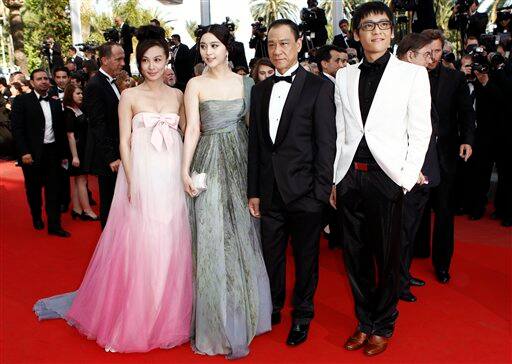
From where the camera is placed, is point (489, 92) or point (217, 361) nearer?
point (217, 361)

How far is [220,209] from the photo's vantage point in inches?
119

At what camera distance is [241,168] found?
311 centimetres

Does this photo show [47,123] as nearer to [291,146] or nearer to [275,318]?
[275,318]

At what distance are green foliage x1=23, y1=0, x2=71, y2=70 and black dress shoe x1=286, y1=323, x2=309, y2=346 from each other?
2995cm

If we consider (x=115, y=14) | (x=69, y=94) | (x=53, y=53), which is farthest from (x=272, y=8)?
(x=69, y=94)

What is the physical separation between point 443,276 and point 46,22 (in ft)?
102

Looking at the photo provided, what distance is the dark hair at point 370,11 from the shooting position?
2.72m

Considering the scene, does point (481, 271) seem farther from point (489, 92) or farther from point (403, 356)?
point (489, 92)

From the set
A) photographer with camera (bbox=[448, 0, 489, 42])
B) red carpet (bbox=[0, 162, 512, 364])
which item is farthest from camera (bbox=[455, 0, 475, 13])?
red carpet (bbox=[0, 162, 512, 364])

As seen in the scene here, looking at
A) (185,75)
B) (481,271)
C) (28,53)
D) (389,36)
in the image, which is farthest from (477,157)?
(28,53)

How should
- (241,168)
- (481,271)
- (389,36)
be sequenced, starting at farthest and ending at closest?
(481,271), (241,168), (389,36)

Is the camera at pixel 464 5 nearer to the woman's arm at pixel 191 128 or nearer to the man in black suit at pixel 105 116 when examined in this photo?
the man in black suit at pixel 105 116

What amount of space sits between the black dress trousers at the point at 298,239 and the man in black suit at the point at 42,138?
3.38 m

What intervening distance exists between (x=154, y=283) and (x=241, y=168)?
2.76 ft
